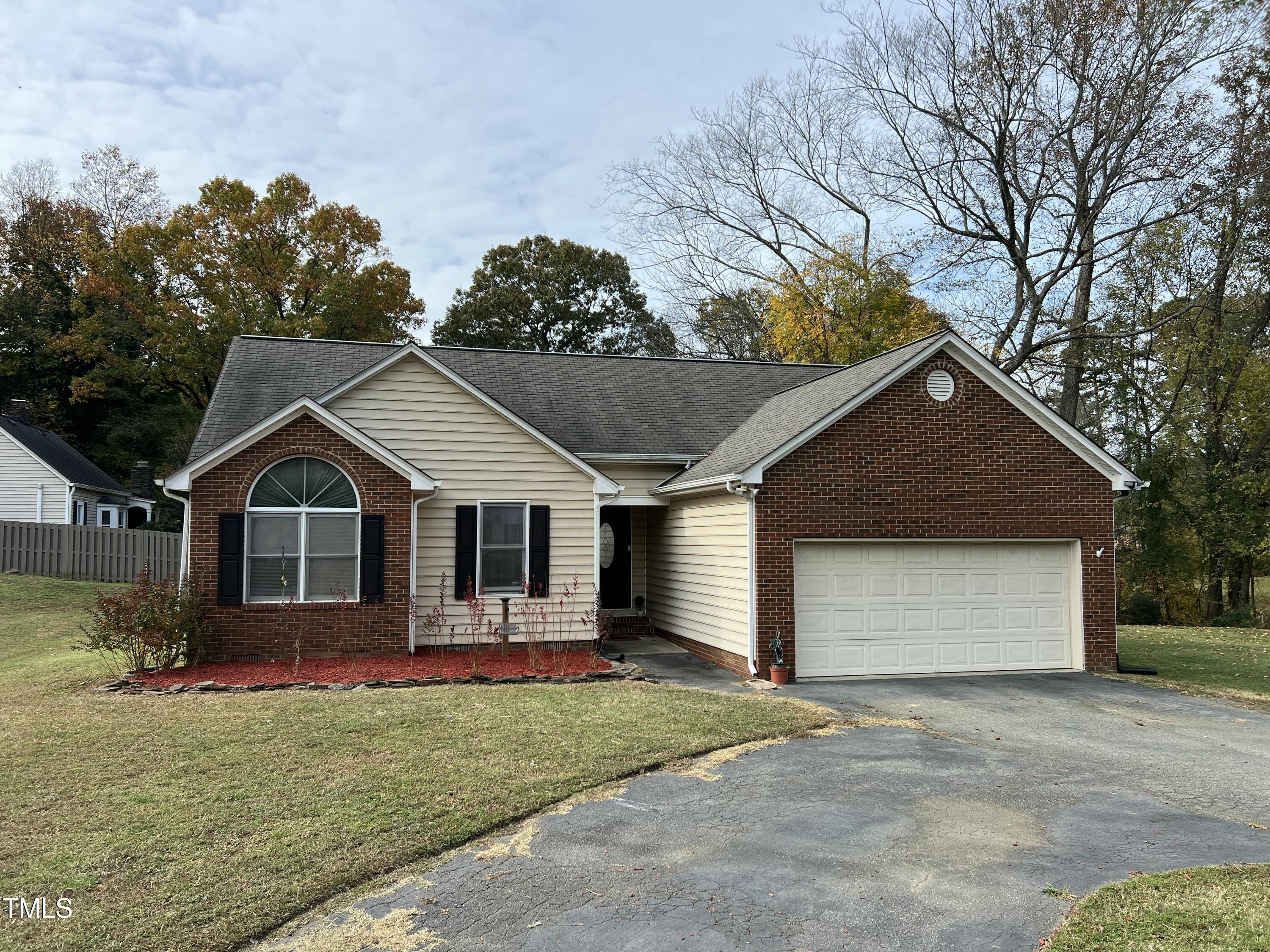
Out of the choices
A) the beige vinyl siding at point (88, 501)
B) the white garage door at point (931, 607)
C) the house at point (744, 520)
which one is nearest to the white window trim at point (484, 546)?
the house at point (744, 520)

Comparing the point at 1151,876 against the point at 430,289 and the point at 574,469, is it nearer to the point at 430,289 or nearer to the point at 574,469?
the point at 574,469

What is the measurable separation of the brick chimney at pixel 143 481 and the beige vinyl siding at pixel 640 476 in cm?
2579

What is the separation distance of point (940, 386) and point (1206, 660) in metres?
7.58

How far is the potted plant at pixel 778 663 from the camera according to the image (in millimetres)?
11891

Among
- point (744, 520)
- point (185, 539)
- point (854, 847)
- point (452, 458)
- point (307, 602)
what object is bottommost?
point (854, 847)

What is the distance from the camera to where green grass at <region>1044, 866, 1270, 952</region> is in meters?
4.27

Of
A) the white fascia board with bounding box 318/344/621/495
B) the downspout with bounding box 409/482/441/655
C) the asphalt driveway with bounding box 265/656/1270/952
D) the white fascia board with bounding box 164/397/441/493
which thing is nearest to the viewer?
the asphalt driveway with bounding box 265/656/1270/952

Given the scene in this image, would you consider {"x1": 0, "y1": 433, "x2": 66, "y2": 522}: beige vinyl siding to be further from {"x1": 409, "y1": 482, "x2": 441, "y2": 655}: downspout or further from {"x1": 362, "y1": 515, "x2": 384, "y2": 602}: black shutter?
{"x1": 362, "y1": 515, "x2": 384, "y2": 602}: black shutter

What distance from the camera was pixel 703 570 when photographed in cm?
1416

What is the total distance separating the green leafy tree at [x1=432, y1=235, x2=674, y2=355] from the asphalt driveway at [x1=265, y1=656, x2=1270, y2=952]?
3568 centimetres

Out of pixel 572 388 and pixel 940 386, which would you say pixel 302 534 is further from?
pixel 940 386

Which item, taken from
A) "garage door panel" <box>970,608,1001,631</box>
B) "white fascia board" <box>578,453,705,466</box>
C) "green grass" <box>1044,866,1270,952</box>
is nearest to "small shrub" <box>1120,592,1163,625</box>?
"garage door panel" <box>970,608,1001,631</box>

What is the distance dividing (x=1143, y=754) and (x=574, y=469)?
8.67 meters

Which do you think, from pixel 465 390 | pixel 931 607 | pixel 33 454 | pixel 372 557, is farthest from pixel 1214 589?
pixel 33 454
